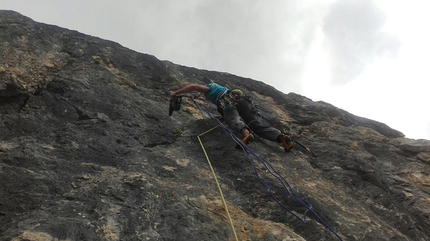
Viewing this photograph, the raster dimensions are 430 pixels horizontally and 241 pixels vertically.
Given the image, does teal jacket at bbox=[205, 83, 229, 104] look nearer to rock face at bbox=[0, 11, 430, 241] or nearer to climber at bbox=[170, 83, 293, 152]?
climber at bbox=[170, 83, 293, 152]

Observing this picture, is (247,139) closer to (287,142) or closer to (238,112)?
(287,142)

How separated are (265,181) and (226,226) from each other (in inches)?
52.1

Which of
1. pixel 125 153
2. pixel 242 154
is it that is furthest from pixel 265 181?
pixel 125 153

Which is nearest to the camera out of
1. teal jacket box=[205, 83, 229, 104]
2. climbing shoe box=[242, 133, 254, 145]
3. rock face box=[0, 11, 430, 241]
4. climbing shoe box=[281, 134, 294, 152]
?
rock face box=[0, 11, 430, 241]

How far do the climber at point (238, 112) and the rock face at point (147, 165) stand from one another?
0.87 feet

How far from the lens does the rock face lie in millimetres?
3730

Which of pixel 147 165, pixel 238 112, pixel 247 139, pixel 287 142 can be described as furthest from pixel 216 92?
pixel 147 165

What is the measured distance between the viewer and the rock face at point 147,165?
373 cm

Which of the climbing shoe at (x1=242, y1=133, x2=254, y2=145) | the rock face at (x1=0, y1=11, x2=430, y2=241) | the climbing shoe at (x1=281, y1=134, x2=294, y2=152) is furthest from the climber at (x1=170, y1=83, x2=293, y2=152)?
the climbing shoe at (x1=242, y1=133, x2=254, y2=145)

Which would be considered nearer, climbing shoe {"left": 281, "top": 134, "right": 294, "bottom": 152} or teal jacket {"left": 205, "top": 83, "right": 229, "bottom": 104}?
climbing shoe {"left": 281, "top": 134, "right": 294, "bottom": 152}

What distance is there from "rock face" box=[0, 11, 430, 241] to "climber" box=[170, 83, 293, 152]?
0.87 feet

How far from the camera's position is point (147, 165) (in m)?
4.86

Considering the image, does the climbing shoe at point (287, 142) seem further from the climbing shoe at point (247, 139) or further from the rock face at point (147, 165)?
the climbing shoe at point (247, 139)

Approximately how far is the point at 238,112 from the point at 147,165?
246 centimetres
